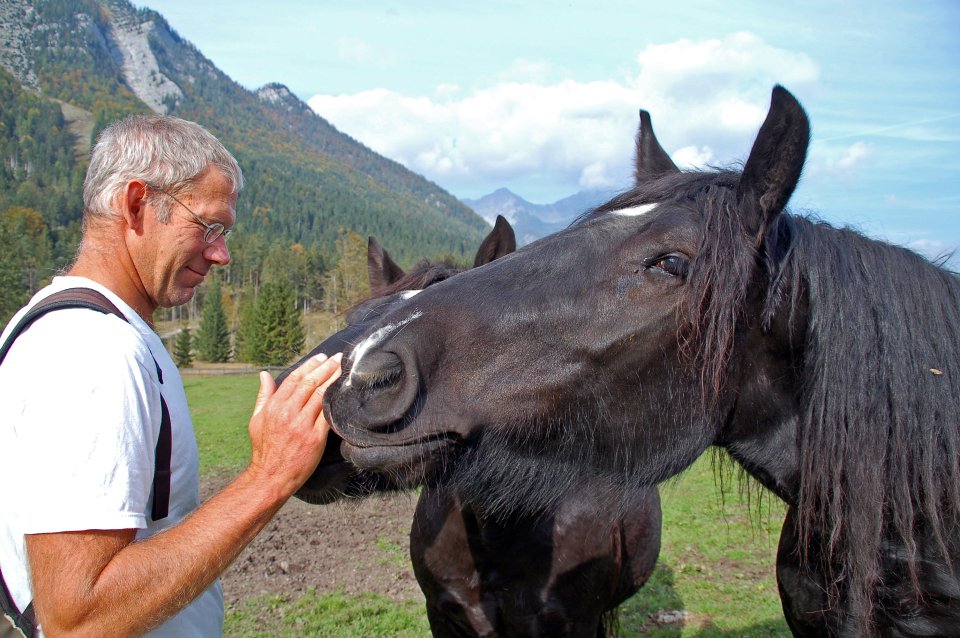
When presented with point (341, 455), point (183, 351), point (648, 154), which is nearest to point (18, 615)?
point (341, 455)

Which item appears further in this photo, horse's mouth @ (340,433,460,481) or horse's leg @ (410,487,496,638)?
horse's leg @ (410,487,496,638)

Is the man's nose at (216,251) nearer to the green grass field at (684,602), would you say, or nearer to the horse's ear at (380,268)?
the horse's ear at (380,268)

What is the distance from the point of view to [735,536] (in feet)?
31.1

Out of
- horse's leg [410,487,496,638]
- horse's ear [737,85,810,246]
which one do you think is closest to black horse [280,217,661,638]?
horse's leg [410,487,496,638]

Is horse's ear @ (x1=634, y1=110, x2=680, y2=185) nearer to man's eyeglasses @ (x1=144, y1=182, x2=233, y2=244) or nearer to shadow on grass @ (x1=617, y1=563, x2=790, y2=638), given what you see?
man's eyeglasses @ (x1=144, y1=182, x2=233, y2=244)

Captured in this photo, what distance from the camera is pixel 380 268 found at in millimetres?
5906

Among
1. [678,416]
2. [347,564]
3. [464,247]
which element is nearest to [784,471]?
[678,416]

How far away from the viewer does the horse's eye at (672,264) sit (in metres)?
2.29

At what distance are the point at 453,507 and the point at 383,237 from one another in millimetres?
185295

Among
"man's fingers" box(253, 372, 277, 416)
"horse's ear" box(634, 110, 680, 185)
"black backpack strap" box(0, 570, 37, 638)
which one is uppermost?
"horse's ear" box(634, 110, 680, 185)

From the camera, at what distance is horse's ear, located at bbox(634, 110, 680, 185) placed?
3207 mm

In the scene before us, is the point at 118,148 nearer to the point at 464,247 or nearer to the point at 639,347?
the point at 639,347

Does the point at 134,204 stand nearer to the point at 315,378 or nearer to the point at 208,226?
the point at 208,226

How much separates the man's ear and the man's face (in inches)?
0.9
